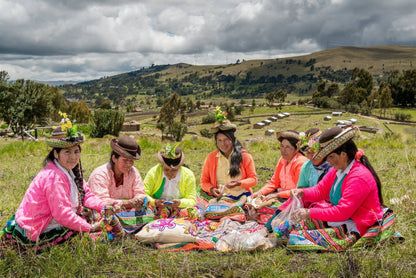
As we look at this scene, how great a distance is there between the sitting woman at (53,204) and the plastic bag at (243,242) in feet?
4.96

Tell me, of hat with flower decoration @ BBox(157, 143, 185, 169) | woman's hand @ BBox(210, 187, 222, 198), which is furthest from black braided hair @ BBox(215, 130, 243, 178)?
hat with flower decoration @ BBox(157, 143, 185, 169)

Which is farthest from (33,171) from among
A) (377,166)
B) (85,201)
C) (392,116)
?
(392,116)

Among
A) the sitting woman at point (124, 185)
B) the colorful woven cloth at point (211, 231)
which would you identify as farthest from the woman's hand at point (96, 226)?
the colorful woven cloth at point (211, 231)

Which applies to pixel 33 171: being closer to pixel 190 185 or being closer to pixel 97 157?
pixel 97 157

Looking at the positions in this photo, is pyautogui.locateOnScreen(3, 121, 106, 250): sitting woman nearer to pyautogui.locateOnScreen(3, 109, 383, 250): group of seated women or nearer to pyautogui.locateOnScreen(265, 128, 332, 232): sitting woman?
pyautogui.locateOnScreen(3, 109, 383, 250): group of seated women

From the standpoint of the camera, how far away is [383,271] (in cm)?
271

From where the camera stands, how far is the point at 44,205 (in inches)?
126

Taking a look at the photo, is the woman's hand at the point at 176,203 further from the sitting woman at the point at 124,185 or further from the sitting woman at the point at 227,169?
the sitting woman at the point at 227,169

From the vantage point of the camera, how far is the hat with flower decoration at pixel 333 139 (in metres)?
3.14

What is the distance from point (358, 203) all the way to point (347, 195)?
5.3 inches

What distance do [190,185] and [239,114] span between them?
87481 millimetres

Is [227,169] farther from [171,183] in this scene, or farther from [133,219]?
[133,219]

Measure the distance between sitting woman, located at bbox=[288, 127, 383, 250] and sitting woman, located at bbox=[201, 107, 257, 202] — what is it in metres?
1.65

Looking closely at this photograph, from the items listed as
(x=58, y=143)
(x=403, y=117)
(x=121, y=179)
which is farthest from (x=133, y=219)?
(x=403, y=117)
